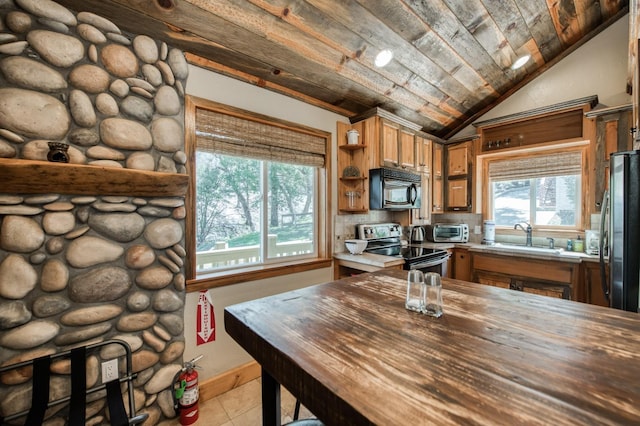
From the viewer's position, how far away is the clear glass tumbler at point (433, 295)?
3.13ft

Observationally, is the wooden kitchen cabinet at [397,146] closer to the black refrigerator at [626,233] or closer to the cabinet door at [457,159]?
the cabinet door at [457,159]

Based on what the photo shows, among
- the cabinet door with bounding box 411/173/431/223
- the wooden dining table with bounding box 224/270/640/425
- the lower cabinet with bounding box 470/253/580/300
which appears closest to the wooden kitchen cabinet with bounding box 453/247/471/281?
the lower cabinet with bounding box 470/253/580/300

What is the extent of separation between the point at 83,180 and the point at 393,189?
2.61 meters

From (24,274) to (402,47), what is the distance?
294cm

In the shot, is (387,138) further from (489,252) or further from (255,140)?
(489,252)

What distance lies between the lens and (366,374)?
62 cm

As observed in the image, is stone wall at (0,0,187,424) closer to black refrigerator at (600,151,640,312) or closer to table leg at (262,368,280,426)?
table leg at (262,368,280,426)

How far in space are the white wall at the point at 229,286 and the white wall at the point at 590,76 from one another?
2.99 metres

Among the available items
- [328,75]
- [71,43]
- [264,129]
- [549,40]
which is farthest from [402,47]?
[71,43]

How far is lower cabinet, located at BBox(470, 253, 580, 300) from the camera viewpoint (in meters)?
2.66

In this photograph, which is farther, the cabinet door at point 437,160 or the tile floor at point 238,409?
the cabinet door at point 437,160

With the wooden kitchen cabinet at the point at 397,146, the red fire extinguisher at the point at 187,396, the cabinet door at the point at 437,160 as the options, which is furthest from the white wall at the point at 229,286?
the cabinet door at the point at 437,160

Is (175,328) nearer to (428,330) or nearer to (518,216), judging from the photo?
(428,330)

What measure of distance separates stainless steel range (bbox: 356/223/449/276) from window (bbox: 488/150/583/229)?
1.32 metres
